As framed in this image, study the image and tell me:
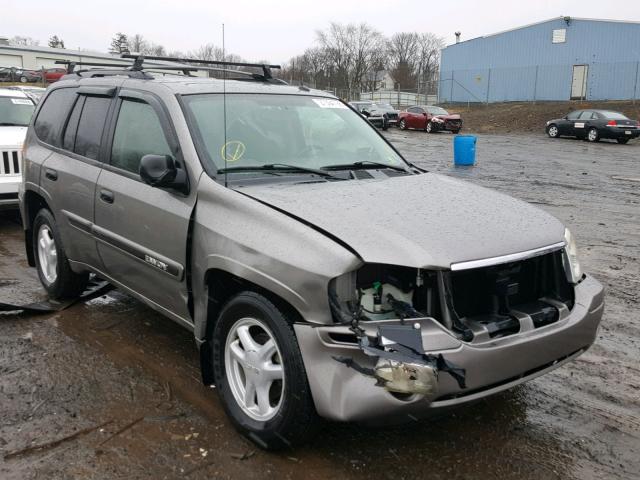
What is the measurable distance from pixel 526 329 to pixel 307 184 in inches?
58.1

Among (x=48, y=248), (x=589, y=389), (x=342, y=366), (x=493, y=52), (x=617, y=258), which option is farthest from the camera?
(x=493, y=52)

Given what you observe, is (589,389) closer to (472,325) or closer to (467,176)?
(472,325)

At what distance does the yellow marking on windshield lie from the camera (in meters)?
3.71

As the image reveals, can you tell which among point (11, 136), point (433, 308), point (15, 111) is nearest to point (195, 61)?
point (433, 308)

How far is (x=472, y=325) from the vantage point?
9.54ft

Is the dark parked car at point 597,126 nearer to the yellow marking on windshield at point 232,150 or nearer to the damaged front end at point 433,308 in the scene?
the damaged front end at point 433,308

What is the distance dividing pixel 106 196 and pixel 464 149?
14.8 metres

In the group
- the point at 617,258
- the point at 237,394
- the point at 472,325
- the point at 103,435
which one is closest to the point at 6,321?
the point at 103,435

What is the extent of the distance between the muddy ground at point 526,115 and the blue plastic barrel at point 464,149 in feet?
64.1

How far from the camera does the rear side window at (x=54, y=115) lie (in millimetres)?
5070

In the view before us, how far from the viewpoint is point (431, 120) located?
34.9 m

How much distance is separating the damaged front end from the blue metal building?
4266 cm

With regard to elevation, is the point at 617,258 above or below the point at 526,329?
below

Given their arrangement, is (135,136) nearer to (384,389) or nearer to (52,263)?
(52,263)
